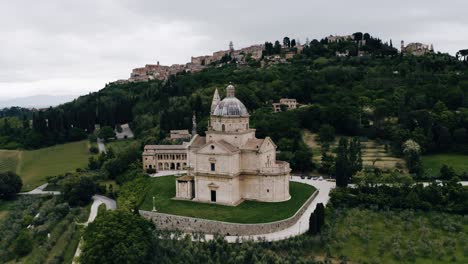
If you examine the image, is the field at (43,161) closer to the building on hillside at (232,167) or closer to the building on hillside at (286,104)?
the building on hillside at (232,167)

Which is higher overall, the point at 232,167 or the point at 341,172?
the point at 232,167

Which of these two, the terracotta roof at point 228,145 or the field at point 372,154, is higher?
the terracotta roof at point 228,145

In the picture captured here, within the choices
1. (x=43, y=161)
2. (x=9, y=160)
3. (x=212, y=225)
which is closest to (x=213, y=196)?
(x=212, y=225)

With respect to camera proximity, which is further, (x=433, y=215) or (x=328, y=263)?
(x=433, y=215)

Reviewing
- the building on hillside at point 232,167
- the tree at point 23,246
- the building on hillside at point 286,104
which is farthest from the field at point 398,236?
the building on hillside at point 286,104

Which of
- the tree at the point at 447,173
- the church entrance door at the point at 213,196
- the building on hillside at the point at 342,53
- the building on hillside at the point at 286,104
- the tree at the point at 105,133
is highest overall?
the building on hillside at the point at 342,53

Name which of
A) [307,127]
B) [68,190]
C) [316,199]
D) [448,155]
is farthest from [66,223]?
[448,155]

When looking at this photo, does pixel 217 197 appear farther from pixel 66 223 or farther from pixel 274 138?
pixel 274 138

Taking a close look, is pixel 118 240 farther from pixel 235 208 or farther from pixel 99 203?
pixel 99 203
